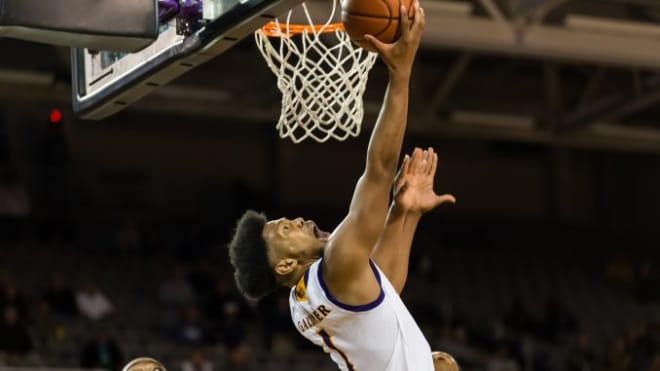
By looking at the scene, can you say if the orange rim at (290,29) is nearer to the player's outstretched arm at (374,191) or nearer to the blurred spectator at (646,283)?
the player's outstretched arm at (374,191)

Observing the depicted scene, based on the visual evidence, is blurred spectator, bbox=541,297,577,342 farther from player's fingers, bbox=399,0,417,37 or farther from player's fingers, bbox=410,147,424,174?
player's fingers, bbox=399,0,417,37

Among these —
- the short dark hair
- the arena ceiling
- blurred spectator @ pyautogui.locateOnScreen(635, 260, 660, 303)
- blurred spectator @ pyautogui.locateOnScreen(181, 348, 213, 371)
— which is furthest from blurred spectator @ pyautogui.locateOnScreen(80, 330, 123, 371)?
the short dark hair

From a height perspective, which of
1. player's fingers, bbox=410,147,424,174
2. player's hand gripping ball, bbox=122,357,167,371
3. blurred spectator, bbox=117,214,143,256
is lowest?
blurred spectator, bbox=117,214,143,256

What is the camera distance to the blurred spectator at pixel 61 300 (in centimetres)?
1541

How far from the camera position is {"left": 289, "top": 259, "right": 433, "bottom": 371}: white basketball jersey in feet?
13.4

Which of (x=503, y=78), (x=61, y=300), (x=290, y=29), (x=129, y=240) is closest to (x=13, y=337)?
(x=61, y=300)

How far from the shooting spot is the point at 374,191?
3.95 m

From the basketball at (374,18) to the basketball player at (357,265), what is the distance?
0.04 metres

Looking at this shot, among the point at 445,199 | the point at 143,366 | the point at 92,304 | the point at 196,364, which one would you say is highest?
the point at 445,199

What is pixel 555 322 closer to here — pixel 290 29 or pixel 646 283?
pixel 646 283

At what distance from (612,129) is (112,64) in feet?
45.3

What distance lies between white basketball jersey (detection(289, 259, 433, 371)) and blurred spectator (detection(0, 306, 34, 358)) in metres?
9.64

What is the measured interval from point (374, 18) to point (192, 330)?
1148 centimetres

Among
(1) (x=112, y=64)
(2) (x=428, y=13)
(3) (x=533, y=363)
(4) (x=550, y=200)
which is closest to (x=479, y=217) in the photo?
(4) (x=550, y=200)
